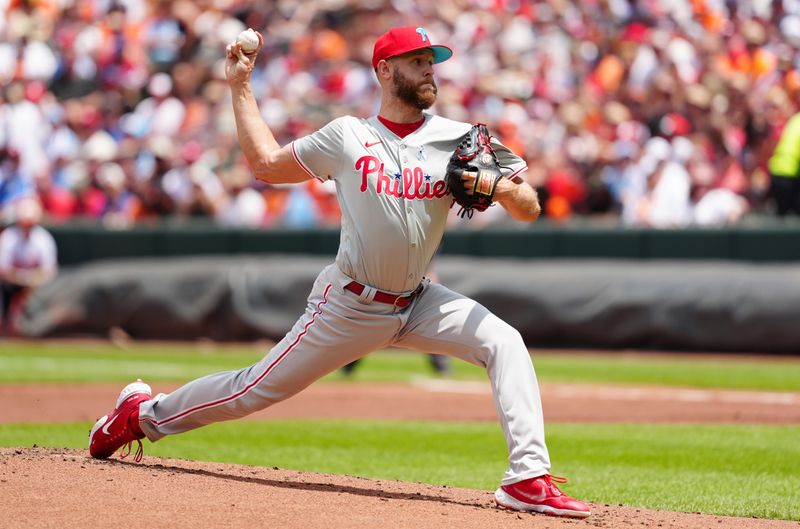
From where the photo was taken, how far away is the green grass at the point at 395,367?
42.3ft

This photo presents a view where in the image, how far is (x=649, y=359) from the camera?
15.0 metres

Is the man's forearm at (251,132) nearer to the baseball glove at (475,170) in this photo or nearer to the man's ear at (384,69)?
the man's ear at (384,69)

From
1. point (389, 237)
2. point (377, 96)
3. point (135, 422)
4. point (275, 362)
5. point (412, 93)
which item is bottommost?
point (135, 422)

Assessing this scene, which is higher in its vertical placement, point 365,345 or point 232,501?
point 365,345

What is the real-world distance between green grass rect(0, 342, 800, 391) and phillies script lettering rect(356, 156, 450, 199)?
7.13 meters

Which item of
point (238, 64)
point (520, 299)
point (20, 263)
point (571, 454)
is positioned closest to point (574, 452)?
point (571, 454)

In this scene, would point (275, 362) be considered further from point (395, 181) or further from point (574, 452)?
point (574, 452)

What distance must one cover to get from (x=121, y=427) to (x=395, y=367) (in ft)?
28.0

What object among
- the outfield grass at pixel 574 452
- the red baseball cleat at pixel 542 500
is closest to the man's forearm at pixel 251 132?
the red baseball cleat at pixel 542 500

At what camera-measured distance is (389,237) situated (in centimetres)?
569

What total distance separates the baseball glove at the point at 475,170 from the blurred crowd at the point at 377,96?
1058 cm

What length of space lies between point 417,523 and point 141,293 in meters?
12.8

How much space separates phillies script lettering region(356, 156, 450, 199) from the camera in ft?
18.7

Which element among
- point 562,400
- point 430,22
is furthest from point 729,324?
point 430,22
